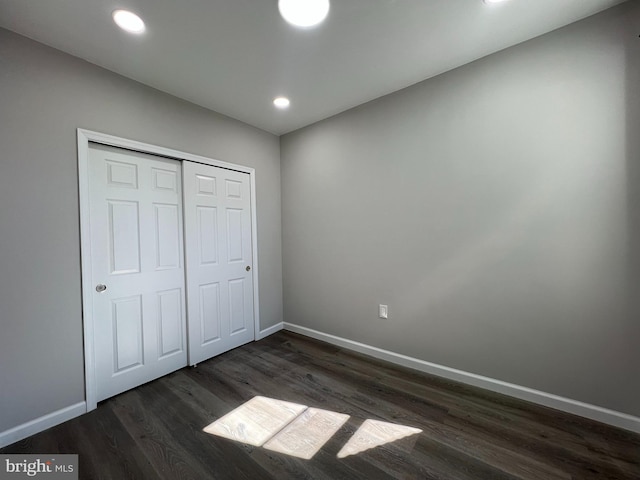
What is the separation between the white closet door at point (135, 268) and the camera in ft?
6.66

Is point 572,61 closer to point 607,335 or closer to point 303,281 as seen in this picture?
point 607,335

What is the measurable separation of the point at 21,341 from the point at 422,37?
3388 mm

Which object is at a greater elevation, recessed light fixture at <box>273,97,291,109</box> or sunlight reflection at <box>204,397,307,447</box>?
recessed light fixture at <box>273,97,291,109</box>

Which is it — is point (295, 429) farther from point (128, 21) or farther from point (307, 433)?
point (128, 21)

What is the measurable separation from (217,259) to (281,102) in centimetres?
177

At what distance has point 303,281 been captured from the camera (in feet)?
10.8

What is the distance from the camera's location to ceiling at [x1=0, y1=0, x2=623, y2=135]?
154 centimetres

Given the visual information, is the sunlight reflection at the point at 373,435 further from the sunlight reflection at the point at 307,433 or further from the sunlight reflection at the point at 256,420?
the sunlight reflection at the point at 256,420

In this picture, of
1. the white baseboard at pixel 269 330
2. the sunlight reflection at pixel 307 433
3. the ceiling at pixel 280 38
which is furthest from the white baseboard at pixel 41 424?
the ceiling at pixel 280 38

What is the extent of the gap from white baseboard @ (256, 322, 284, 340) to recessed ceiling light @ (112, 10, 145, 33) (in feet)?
9.80

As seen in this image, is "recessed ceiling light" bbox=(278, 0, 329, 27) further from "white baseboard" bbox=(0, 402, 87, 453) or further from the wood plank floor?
"white baseboard" bbox=(0, 402, 87, 453)

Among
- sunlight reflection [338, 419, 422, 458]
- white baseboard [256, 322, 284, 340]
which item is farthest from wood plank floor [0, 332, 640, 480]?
white baseboard [256, 322, 284, 340]

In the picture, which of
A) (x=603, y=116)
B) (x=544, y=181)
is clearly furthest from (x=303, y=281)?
(x=603, y=116)

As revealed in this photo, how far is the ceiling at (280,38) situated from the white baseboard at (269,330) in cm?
268
